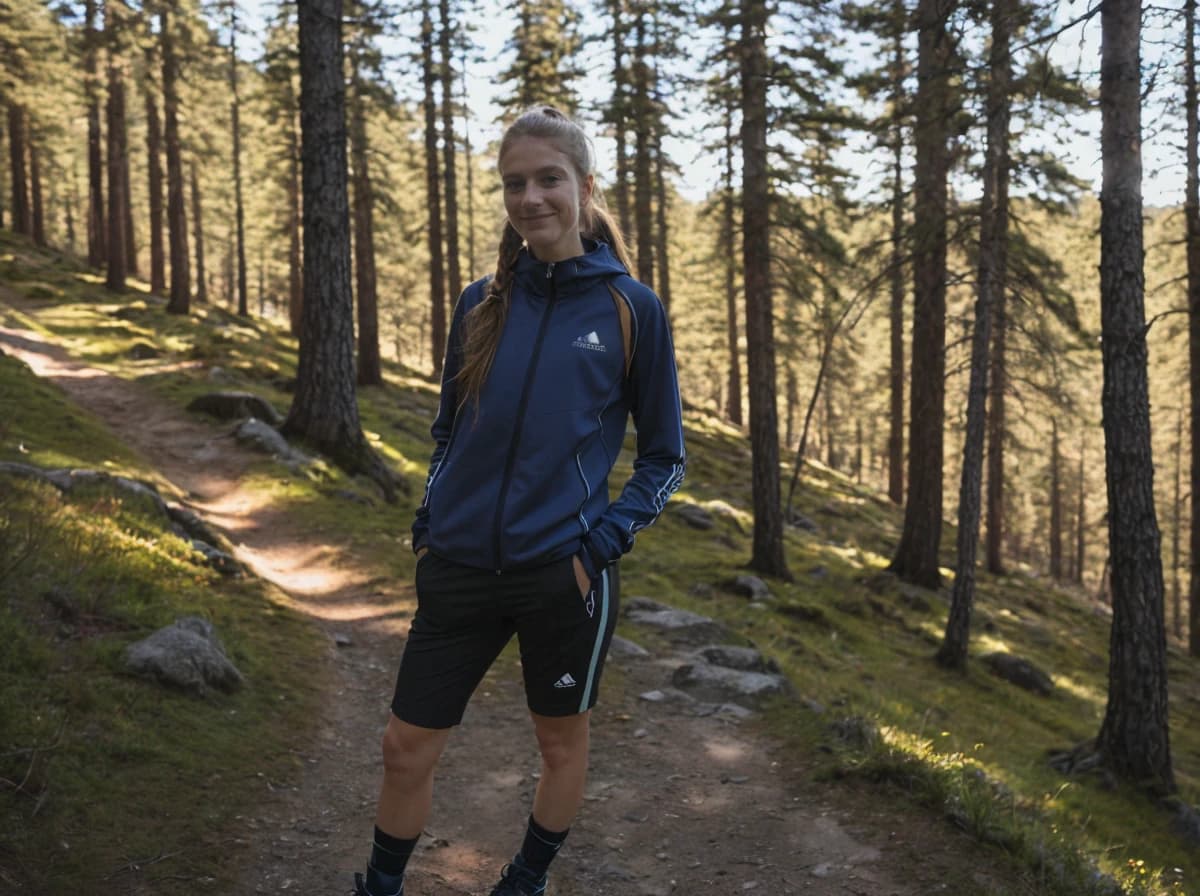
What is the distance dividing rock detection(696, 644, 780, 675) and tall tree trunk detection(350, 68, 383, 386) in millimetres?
17477

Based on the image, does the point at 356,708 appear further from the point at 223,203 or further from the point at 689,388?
the point at 689,388

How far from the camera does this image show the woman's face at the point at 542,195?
2.87 m

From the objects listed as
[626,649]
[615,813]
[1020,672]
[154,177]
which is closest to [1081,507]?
[1020,672]

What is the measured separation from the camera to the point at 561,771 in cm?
305

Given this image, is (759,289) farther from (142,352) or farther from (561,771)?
(142,352)

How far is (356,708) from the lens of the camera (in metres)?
6.42

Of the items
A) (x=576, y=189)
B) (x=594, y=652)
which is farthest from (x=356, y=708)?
(x=576, y=189)

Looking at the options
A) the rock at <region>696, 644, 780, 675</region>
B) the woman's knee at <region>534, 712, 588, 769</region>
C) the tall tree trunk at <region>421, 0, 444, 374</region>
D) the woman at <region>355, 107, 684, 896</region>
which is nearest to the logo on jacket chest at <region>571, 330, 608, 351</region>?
the woman at <region>355, 107, 684, 896</region>

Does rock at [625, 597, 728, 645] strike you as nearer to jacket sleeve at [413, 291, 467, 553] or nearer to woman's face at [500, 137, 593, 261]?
jacket sleeve at [413, 291, 467, 553]

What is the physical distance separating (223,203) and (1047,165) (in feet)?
140

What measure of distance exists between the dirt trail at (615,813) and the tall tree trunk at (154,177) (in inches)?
1038

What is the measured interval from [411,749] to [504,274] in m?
1.50

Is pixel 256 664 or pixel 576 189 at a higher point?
pixel 576 189

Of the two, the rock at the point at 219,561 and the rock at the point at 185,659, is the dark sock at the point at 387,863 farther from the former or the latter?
the rock at the point at 219,561
